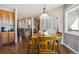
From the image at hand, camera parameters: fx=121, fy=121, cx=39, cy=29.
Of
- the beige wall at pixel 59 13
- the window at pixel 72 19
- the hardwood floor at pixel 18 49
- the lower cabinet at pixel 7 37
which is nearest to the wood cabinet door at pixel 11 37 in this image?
the lower cabinet at pixel 7 37

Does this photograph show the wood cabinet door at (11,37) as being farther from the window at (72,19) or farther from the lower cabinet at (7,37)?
the window at (72,19)

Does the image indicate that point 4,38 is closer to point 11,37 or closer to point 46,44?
point 11,37

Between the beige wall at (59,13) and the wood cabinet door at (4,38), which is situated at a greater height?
the beige wall at (59,13)

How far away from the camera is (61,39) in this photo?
2404 millimetres

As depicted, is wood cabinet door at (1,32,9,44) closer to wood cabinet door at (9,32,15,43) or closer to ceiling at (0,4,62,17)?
wood cabinet door at (9,32,15,43)

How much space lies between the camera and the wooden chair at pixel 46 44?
2381 mm

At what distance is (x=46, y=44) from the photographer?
2441 mm

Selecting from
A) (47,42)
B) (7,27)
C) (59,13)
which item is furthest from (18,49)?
(59,13)

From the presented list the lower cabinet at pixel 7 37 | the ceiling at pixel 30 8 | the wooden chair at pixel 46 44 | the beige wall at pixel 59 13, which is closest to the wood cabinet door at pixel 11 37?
the lower cabinet at pixel 7 37

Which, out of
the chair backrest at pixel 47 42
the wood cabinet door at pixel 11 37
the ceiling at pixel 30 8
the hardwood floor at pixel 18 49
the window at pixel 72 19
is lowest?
the hardwood floor at pixel 18 49

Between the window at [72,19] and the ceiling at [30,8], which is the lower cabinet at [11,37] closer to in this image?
the ceiling at [30,8]
